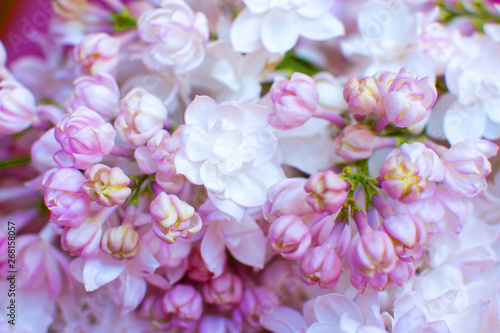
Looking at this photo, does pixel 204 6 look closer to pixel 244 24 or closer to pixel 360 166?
pixel 244 24

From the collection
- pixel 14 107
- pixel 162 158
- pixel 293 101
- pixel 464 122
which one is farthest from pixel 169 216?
pixel 464 122

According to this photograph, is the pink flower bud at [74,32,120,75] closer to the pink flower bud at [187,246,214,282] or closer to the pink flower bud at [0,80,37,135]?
the pink flower bud at [0,80,37,135]

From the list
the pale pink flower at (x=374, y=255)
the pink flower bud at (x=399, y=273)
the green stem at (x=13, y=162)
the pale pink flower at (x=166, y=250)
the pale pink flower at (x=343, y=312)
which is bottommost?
the green stem at (x=13, y=162)

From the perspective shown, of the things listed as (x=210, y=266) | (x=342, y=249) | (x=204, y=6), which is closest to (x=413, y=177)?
(x=342, y=249)

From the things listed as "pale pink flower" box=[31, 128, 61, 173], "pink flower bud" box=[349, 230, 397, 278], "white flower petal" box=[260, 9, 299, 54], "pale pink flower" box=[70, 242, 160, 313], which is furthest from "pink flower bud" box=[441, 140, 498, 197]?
"pale pink flower" box=[31, 128, 61, 173]

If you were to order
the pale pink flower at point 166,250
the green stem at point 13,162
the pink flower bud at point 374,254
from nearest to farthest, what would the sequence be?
the pink flower bud at point 374,254 → the pale pink flower at point 166,250 → the green stem at point 13,162

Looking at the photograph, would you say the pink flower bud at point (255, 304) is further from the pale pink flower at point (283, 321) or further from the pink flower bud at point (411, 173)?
the pink flower bud at point (411, 173)

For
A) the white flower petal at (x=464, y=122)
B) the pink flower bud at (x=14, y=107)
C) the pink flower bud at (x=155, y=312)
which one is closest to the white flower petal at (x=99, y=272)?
the pink flower bud at (x=155, y=312)
